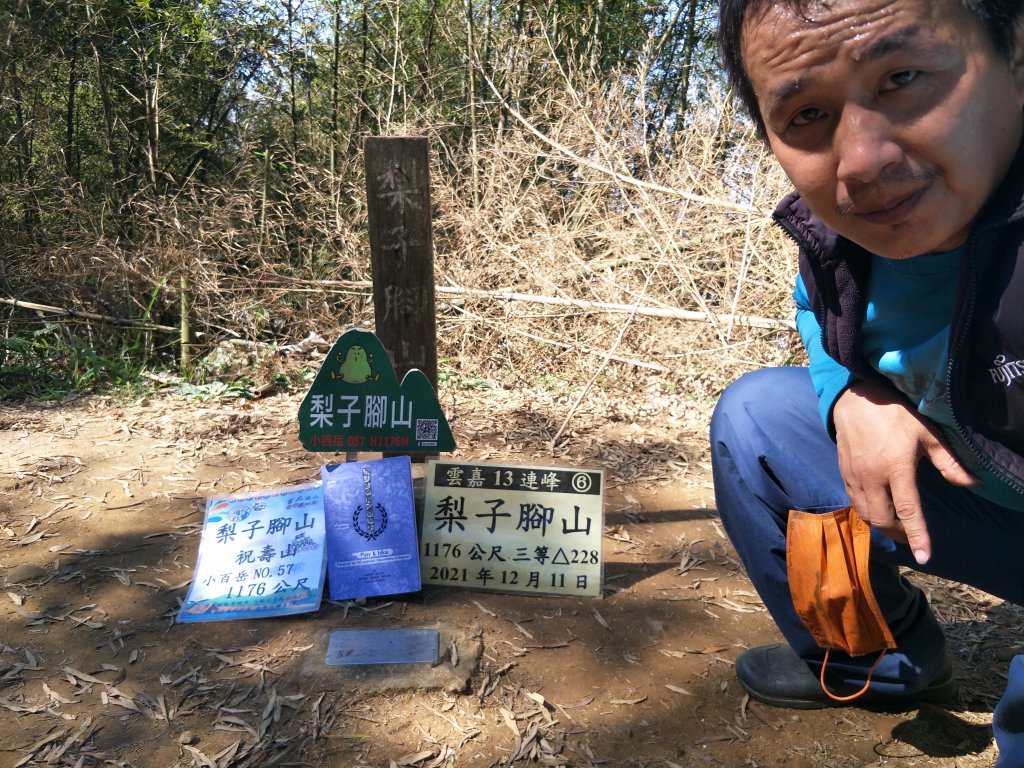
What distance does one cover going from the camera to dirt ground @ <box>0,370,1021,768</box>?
5.84 feet

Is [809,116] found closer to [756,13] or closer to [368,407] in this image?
[756,13]

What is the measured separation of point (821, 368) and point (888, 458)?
0.99ft

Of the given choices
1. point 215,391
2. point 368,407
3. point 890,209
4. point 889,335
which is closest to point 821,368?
point 889,335

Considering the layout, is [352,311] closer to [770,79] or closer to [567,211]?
[567,211]

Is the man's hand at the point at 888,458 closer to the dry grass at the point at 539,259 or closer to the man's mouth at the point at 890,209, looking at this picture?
the man's mouth at the point at 890,209

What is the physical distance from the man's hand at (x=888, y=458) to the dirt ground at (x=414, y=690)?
2.17 ft

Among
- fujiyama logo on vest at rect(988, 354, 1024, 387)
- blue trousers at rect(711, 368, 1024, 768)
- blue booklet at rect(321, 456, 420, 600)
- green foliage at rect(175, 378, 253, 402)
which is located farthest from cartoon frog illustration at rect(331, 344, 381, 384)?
green foliage at rect(175, 378, 253, 402)

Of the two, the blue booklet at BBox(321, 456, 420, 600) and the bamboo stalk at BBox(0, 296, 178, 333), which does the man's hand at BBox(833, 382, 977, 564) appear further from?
the bamboo stalk at BBox(0, 296, 178, 333)

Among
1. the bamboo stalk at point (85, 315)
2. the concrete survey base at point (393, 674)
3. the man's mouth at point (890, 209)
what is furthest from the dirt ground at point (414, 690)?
the bamboo stalk at point (85, 315)

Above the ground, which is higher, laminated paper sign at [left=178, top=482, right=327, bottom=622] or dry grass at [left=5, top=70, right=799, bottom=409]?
dry grass at [left=5, top=70, right=799, bottom=409]

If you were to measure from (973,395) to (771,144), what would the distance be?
0.51 m

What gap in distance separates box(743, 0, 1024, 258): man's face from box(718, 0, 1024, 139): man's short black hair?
1 centimetres

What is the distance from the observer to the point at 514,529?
244 cm

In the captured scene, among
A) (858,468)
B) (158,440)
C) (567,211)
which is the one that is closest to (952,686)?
(858,468)
